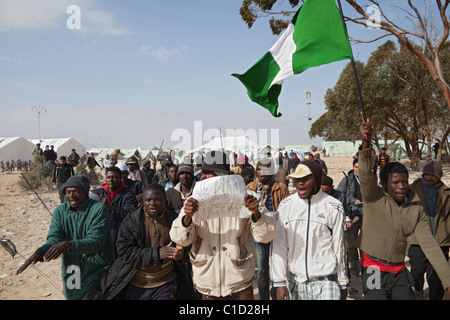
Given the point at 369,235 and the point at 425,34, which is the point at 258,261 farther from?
the point at 425,34

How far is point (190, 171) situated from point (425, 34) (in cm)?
1184

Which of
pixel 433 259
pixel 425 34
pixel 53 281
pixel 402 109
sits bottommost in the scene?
pixel 53 281

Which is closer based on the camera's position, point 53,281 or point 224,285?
point 224,285

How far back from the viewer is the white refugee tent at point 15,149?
38.7 metres

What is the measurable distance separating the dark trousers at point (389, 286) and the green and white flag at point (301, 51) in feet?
7.04

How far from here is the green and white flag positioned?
3.54 meters

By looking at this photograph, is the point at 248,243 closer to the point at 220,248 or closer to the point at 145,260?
the point at 220,248

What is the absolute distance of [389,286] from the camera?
8.84ft

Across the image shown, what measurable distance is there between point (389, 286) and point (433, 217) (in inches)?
53.5

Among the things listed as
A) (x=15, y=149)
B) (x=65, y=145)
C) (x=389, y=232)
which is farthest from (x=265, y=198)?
(x=65, y=145)

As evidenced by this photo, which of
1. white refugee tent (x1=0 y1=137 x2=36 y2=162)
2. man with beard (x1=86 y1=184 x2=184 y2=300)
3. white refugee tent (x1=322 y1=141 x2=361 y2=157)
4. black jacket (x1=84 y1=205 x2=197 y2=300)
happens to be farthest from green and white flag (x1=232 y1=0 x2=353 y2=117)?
white refugee tent (x1=322 y1=141 x2=361 y2=157)

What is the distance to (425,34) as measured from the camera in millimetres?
11859
